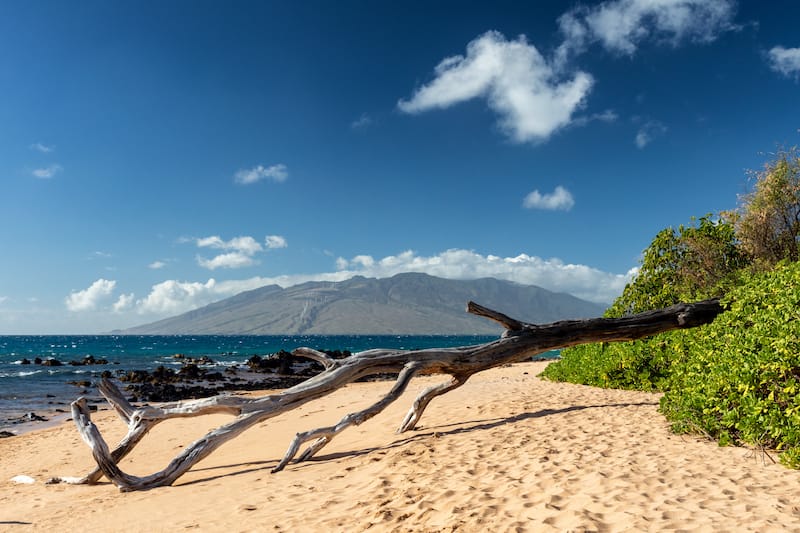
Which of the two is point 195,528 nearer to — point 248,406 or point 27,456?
point 248,406

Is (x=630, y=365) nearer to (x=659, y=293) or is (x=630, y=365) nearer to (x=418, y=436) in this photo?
(x=659, y=293)

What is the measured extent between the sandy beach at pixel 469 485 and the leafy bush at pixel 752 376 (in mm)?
419

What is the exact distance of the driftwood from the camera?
8.66 metres

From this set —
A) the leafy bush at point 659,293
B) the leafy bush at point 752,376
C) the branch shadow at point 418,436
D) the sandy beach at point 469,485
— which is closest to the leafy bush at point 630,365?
the leafy bush at point 659,293

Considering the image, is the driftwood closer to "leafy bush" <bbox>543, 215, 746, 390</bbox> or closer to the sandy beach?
the sandy beach

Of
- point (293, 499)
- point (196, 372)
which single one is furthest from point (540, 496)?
point (196, 372)

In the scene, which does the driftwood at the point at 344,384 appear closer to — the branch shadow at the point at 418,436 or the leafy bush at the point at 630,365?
the branch shadow at the point at 418,436

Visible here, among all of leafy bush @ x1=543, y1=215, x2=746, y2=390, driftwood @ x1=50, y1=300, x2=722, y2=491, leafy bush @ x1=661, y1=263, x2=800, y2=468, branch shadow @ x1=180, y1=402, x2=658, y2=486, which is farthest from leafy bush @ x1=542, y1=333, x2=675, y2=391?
leafy bush @ x1=661, y1=263, x2=800, y2=468

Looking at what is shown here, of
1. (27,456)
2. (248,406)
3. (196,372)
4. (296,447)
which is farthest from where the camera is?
(196,372)

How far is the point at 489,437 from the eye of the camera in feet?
29.4

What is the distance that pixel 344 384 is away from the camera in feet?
33.2

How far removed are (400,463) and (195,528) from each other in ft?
9.65

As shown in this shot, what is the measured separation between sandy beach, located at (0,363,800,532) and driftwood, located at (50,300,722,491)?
1.32ft

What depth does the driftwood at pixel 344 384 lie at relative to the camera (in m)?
8.66
